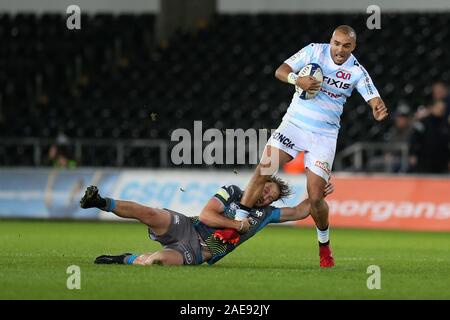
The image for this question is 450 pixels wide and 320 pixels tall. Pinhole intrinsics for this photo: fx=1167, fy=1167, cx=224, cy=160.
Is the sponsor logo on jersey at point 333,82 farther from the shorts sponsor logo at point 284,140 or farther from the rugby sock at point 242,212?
the rugby sock at point 242,212

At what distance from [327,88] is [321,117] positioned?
1.10 ft

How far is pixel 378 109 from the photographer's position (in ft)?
42.1

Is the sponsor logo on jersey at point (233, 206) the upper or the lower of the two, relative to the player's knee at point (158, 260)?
upper

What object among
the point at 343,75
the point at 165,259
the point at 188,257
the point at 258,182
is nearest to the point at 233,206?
the point at 258,182

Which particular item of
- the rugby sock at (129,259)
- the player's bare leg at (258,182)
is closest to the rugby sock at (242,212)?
the player's bare leg at (258,182)

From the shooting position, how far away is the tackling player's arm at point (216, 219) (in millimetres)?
12281

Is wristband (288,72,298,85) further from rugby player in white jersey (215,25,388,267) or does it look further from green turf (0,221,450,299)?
green turf (0,221,450,299)

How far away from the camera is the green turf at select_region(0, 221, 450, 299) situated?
10188mm

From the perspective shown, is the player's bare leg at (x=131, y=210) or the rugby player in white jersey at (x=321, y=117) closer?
the player's bare leg at (x=131, y=210)

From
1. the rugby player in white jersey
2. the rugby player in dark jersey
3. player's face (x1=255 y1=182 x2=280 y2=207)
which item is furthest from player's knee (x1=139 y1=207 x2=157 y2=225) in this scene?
the rugby player in white jersey

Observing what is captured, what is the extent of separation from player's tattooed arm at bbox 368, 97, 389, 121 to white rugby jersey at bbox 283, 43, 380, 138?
128 mm

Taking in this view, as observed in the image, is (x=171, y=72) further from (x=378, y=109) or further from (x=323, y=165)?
(x=378, y=109)

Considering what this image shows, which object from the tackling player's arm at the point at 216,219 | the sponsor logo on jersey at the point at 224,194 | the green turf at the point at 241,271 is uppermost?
the sponsor logo on jersey at the point at 224,194

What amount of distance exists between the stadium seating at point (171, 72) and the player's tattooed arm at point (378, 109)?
13.6m
